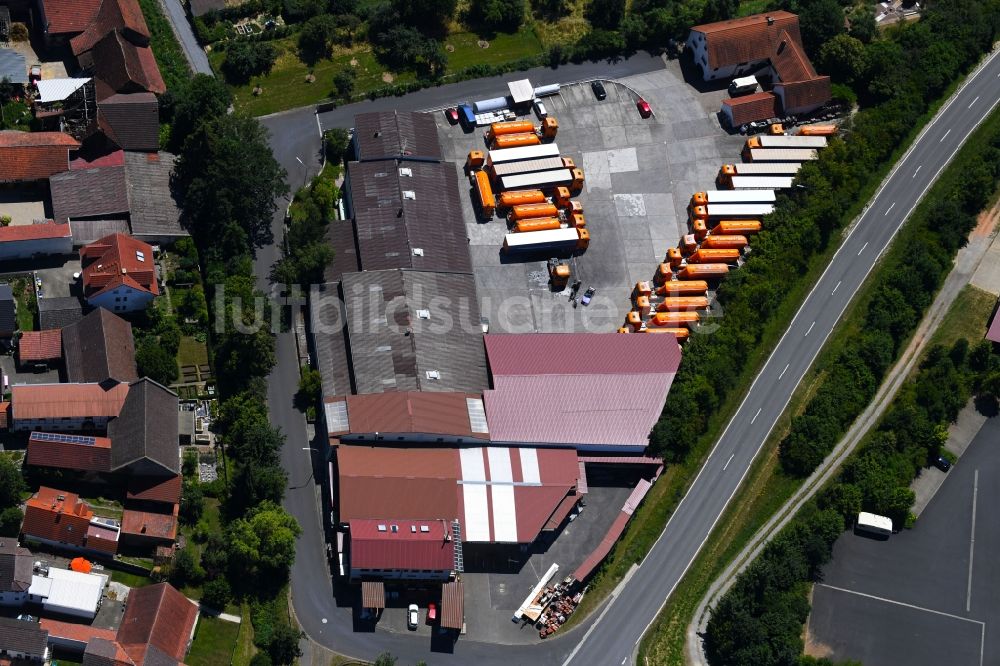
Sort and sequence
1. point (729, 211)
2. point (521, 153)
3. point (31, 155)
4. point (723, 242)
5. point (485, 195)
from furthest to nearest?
point (521, 153)
point (729, 211)
point (723, 242)
point (485, 195)
point (31, 155)

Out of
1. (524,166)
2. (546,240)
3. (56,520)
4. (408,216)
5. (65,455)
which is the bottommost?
(56,520)

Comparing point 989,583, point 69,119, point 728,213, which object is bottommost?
point 989,583

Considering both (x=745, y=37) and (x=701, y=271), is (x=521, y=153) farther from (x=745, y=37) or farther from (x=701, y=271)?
(x=745, y=37)

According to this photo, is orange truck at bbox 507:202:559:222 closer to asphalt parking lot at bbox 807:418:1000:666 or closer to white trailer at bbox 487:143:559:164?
white trailer at bbox 487:143:559:164

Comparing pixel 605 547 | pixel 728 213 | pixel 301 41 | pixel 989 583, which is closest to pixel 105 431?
pixel 605 547

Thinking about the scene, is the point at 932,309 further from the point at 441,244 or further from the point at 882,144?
the point at 441,244

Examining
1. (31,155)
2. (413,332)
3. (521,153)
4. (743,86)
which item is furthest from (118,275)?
(743,86)

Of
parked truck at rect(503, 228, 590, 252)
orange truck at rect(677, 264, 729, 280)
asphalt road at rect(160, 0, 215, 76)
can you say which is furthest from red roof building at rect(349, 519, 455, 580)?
asphalt road at rect(160, 0, 215, 76)
